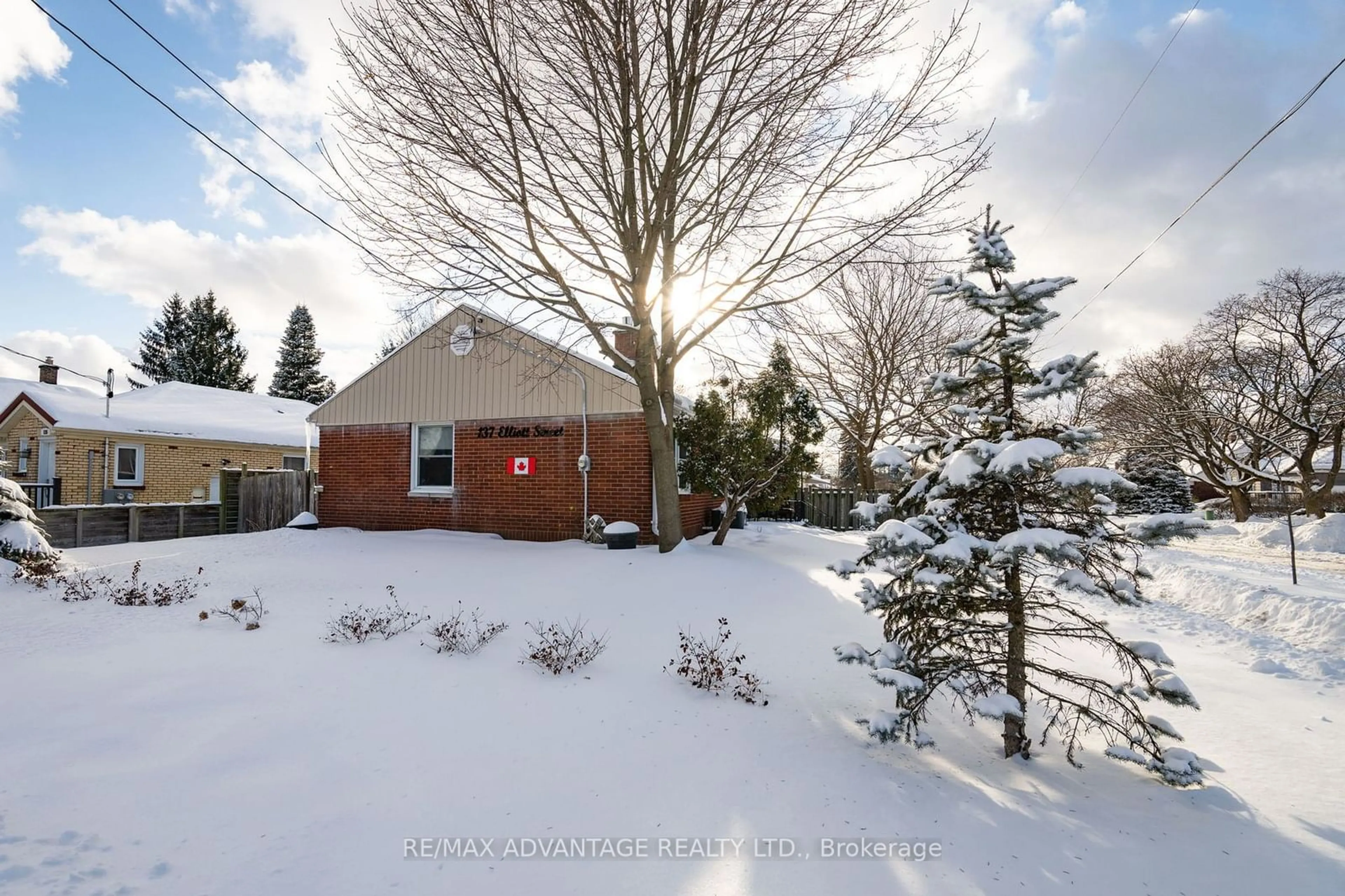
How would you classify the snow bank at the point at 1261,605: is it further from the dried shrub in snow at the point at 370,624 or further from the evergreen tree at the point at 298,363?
the evergreen tree at the point at 298,363

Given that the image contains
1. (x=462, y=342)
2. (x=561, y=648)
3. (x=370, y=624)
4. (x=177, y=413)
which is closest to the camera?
(x=561, y=648)

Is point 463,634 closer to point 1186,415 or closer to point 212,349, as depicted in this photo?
point 1186,415

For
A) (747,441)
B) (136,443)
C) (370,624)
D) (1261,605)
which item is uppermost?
(136,443)

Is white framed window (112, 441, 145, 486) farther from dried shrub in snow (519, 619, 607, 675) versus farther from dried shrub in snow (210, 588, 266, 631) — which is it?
dried shrub in snow (519, 619, 607, 675)

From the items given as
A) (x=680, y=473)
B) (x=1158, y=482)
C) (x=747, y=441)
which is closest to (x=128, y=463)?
(x=680, y=473)

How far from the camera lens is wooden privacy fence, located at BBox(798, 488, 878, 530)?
822 inches

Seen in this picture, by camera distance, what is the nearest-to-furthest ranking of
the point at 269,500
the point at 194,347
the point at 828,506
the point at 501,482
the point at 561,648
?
the point at 561,648 → the point at 501,482 → the point at 269,500 → the point at 828,506 → the point at 194,347

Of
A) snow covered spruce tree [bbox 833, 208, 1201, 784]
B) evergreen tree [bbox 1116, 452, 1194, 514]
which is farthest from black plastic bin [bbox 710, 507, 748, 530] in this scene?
evergreen tree [bbox 1116, 452, 1194, 514]

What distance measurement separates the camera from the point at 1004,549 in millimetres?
3178

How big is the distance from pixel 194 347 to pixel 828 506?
42.2 m

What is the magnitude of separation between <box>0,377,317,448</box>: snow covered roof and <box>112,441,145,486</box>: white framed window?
72cm

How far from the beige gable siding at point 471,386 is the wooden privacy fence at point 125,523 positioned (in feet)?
12.3

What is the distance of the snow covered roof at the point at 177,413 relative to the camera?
1933cm

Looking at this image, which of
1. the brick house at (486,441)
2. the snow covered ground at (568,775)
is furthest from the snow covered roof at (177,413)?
the snow covered ground at (568,775)
